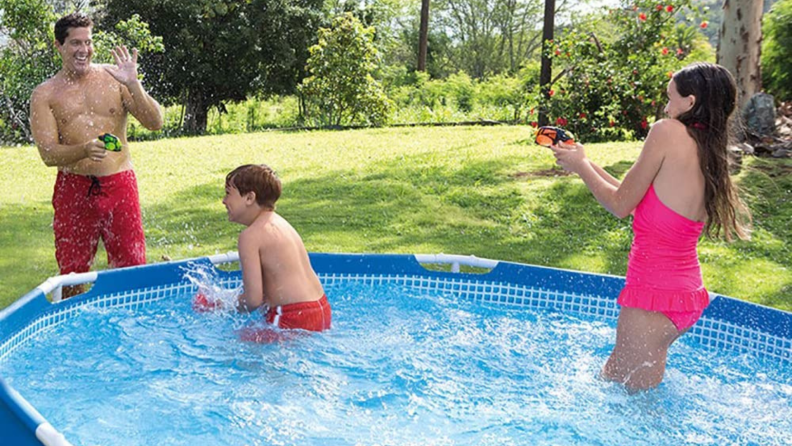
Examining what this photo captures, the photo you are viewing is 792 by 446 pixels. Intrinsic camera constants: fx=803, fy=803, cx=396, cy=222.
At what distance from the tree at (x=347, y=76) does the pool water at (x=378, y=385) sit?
14.1 m

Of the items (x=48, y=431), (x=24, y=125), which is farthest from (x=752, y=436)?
(x=24, y=125)

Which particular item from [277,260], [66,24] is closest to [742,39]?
[277,260]

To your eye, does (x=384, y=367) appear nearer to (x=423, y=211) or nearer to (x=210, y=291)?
(x=210, y=291)

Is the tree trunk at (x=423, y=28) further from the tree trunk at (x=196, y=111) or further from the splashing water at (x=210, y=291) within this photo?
the splashing water at (x=210, y=291)

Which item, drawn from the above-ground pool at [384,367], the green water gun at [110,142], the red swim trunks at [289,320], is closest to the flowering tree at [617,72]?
the above-ground pool at [384,367]

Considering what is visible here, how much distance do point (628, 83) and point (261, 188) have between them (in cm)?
936

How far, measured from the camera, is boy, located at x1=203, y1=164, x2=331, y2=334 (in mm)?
4234

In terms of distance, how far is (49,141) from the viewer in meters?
4.79

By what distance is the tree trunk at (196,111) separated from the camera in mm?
21078

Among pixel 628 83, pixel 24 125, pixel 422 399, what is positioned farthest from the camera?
pixel 24 125

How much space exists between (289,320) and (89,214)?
61.0 inches

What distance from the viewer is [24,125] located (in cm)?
1560

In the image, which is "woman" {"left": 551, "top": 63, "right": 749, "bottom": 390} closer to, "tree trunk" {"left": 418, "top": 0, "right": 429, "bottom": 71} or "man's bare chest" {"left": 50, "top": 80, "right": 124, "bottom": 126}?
"man's bare chest" {"left": 50, "top": 80, "right": 124, "bottom": 126}

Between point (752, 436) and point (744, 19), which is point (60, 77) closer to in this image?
point (752, 436)
